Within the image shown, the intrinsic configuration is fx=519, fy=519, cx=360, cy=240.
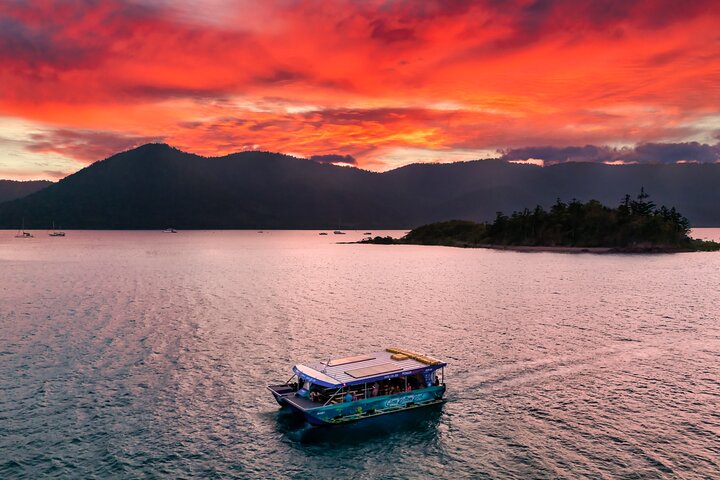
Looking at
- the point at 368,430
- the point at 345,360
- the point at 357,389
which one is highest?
the point at 345,360

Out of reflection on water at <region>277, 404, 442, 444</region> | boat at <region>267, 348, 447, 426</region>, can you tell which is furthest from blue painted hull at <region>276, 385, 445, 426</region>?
reflection on water at <region>277, 404, 442, 444</region>

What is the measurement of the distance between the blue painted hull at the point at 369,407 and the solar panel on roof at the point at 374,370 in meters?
2.59

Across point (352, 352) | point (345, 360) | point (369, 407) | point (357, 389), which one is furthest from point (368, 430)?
point (352, 352)

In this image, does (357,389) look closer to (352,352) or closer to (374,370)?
(374,370)

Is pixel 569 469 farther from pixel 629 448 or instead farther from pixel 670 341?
pixel 670 341

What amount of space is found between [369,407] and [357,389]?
2095mm

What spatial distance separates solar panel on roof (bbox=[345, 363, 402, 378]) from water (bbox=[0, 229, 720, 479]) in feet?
15.6

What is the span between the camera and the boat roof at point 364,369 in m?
51.7

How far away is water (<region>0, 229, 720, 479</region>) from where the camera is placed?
136 ft

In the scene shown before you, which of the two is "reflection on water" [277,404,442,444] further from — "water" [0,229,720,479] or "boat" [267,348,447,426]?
"boat" [267,348,447,426]

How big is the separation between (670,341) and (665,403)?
30221mm

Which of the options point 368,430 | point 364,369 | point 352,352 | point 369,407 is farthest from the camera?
point 352,352

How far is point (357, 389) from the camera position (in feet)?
171

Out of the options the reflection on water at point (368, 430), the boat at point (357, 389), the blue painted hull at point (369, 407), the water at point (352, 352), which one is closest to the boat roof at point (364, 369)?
the boat at point (357, 389)
